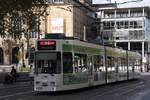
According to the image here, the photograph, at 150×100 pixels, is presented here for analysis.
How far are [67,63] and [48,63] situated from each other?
1.20 metres

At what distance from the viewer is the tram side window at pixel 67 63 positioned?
28.5 m

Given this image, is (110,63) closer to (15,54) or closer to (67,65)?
(67,65)

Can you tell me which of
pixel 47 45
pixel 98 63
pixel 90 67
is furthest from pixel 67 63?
pixel 98 63

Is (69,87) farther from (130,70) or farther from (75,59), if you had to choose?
(130,70)

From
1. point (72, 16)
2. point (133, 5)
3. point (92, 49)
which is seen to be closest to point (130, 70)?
point (92, 49)

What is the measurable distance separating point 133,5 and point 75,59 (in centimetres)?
11044

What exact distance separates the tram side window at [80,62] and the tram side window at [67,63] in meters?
0.60

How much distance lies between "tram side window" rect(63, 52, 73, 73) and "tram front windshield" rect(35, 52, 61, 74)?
0.50 meters

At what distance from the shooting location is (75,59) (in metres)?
29.6

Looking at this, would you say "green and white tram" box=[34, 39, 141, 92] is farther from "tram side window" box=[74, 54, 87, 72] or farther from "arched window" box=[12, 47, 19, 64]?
"arched window" box=[12, 47, 19, 64]

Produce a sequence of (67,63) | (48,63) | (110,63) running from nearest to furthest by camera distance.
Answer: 1. (48,63)
2. (67,63)
3. (110,63)

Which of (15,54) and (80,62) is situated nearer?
(80,62)

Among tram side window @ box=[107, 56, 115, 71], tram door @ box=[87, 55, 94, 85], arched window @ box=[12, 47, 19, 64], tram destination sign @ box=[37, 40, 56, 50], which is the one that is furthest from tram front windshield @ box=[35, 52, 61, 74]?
arched window @ box=[12, 47, 19, 64]

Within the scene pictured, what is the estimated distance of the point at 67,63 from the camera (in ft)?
94.0
